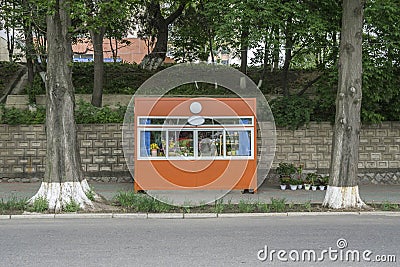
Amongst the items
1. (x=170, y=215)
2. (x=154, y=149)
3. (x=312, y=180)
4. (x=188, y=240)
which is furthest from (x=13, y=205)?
(x=312, y=180)

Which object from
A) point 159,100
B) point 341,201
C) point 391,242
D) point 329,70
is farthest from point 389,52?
point 391,242

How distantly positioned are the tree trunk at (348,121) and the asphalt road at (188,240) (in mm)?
913

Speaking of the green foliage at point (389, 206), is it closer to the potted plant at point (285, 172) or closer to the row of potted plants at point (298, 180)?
the row of potted plants at point (298, 180)

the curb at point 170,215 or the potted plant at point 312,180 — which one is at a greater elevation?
the potted plant at point 312,180

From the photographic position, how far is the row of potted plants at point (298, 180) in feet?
52.5

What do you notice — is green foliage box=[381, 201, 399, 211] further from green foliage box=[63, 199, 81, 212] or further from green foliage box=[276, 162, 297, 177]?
green foliage box=[63, 199, 81, 212]

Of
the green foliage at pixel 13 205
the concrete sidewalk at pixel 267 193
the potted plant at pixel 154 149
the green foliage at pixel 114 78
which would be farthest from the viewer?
the green foliage at pixel 114 78

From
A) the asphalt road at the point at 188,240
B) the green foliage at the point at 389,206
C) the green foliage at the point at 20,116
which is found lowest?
the asphalt road at the point at 188,240

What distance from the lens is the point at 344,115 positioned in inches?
491

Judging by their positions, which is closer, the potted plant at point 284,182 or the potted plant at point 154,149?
the potted plant at point 154,149

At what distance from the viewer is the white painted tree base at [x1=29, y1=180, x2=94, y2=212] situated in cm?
1186

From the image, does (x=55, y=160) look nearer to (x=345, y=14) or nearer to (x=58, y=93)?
(x=58, y=93)

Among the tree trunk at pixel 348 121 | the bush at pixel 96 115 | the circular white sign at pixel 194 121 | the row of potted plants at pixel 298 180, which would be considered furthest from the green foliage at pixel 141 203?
the row of potted plants at pixel 298 180

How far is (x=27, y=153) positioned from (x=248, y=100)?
7214 millimetres
